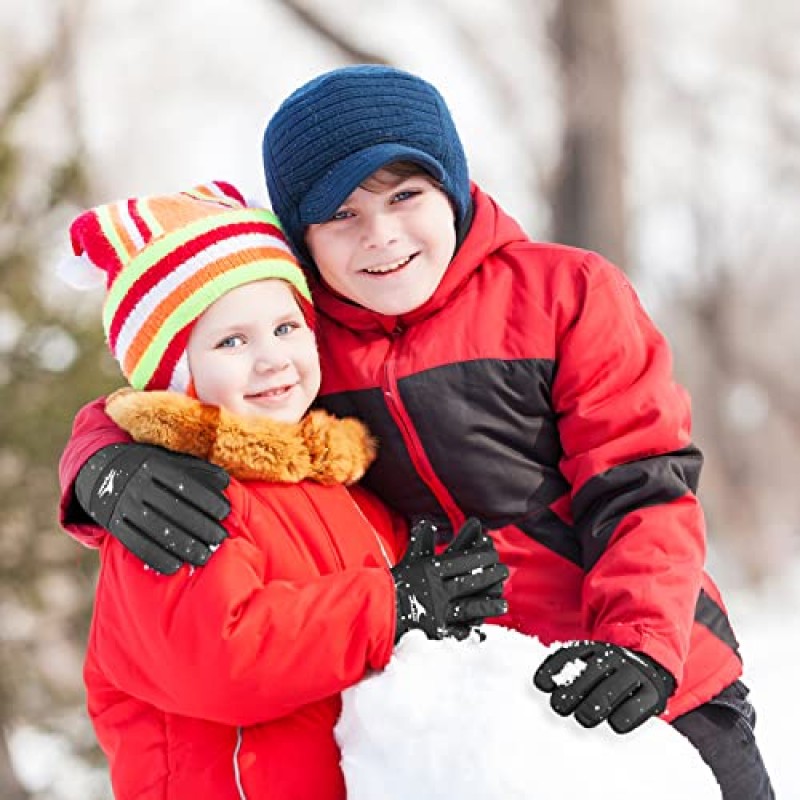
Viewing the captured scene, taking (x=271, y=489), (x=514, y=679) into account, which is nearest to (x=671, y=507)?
(x=514, y=679)

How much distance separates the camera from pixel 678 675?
6.34 feet

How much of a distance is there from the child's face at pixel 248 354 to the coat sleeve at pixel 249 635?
0.24 m

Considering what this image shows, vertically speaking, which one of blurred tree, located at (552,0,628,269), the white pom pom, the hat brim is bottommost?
the white pom pom

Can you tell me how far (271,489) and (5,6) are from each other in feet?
35.8

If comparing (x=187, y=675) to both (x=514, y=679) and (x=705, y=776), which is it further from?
(x=705, y=776)

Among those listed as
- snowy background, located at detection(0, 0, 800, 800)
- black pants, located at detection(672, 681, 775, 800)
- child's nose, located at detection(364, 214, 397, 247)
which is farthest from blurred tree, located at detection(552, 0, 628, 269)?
child's nose, located at detection(364, 214, 397, 247)

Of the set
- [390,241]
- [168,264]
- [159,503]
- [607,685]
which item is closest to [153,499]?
[159,503]

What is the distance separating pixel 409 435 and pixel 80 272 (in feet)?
1.99

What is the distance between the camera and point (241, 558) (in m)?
1.90

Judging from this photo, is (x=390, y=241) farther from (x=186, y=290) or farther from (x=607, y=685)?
(x=607, y=685)

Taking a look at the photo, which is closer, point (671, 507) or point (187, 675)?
point (187, 675)

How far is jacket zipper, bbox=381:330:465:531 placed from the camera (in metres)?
2.10

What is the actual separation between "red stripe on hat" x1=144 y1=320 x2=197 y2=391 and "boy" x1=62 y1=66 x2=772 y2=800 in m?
0.13

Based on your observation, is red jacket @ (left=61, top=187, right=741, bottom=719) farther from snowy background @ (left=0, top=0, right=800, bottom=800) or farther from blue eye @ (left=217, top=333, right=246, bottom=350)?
snowy background @ (left=0, top=0, right=800, bottom=800)
